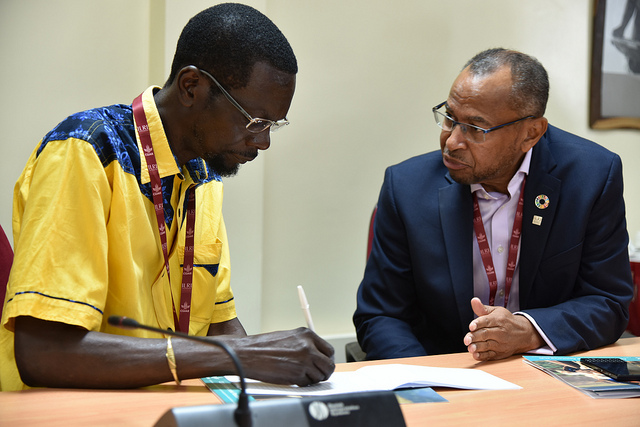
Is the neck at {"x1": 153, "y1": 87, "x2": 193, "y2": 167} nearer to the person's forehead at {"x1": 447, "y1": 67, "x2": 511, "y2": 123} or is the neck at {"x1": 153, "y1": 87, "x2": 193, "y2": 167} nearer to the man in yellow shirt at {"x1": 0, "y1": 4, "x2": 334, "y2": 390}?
the man in yellow shirt at {"x1": 0, "y1": 4, "x2": 334, "y2": 390}

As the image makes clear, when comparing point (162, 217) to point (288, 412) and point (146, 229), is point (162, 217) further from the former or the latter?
point (288, 412)

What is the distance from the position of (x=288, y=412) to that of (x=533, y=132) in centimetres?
154

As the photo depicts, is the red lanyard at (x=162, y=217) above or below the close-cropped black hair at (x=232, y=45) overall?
below

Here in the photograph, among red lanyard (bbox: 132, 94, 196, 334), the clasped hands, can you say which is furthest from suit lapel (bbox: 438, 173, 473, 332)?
red lanyard (bbox: 132, 94, 196, 334)

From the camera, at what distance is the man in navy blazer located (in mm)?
1962

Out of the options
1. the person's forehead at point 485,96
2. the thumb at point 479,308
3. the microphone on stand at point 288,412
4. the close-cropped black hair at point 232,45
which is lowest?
the thumb at point 479,308

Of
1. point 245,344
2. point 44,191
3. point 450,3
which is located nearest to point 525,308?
point 245,344

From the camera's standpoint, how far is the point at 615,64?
3.51 m

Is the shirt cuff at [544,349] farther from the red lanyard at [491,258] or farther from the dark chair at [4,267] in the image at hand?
the dark chair at [4,267]

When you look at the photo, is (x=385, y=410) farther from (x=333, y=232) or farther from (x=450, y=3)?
(x=450, y=3)

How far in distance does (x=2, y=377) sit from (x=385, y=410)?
875mm

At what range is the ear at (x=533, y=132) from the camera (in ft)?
6.81

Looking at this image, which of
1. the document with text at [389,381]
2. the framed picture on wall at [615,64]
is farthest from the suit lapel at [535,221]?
the framed picture on wall at [615,64]

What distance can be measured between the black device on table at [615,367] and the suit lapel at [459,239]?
0.44 metres
